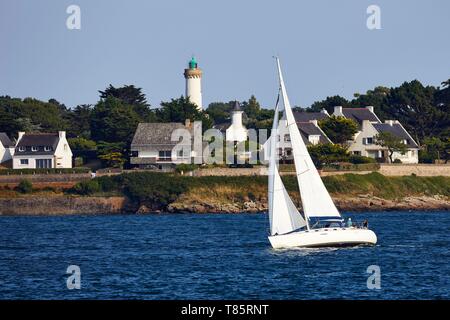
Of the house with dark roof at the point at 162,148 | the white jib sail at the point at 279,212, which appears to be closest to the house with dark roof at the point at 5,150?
the house with dark roof at the point at 162,148

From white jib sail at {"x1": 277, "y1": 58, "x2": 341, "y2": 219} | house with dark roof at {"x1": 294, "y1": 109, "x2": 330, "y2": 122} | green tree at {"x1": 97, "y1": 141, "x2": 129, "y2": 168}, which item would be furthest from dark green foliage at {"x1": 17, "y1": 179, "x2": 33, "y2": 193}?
white jib sail at {"x1": 277, "y1": 58, "x2": 341, "y2": 219}

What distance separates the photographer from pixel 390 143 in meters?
121

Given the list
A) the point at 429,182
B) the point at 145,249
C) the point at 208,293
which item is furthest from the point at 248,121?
the point at 208,293

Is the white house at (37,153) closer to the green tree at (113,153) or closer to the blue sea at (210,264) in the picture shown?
the green tree at (113,153)

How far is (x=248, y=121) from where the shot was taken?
5723 inches

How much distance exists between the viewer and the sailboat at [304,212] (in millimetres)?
57125

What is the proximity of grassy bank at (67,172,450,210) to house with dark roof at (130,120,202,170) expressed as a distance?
28.6ft

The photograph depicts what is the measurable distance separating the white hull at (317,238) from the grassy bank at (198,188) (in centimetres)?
4382

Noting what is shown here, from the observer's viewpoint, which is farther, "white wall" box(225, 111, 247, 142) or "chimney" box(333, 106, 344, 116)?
"white wall" box(225, 111, 247, 142)

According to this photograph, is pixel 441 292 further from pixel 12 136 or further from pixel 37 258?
pixel 12 136

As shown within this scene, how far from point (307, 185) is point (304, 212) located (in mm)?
1515

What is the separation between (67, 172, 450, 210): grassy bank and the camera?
102 m

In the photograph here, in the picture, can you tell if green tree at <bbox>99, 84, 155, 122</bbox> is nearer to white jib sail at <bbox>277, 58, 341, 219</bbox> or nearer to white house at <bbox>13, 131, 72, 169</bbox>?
white house at <bbox>13, 131, 72, 169</bbox>

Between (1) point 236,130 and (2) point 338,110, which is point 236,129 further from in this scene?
(2) point 338,110
